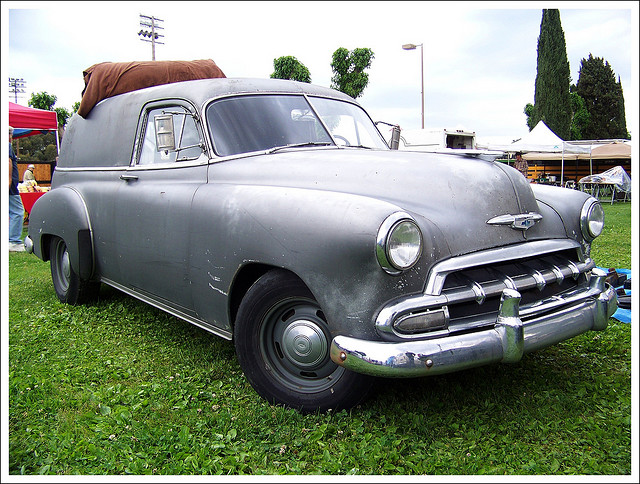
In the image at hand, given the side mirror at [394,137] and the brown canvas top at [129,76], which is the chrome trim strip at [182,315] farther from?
the side mirror at [394,137]

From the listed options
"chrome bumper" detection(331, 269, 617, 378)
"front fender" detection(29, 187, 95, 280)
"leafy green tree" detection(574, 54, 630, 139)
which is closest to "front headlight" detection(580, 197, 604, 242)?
"chrome bumper" detection(331, 269, 617, 378)

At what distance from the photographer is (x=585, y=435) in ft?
8.56

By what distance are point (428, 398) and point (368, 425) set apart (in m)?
0.44

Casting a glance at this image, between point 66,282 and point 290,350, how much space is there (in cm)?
316

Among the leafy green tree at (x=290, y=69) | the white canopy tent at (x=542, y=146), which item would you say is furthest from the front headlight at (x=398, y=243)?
the leafy green tree at (x=290, y=69)

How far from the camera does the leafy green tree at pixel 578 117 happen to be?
131 feet

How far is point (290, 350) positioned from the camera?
2.79 m

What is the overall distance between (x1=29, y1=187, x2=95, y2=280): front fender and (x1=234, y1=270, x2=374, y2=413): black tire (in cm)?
213

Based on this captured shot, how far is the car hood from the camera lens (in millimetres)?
2689

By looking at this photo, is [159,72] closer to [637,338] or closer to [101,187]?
[101,187]

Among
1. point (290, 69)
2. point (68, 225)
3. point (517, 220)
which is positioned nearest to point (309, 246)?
point (517, 220)

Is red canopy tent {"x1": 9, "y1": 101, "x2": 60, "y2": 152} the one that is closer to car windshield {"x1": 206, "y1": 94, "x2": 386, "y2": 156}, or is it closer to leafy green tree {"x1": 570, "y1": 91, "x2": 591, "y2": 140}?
car windshield {"x1": 206, "y1": 94, "x2": 386, "y2": 156}

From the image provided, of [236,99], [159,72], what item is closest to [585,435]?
[236,99]

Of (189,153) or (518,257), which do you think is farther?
(189,153)
